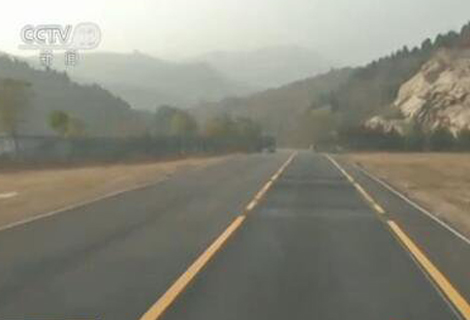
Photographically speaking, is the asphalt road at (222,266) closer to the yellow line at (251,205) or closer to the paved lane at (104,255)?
the paved lane at (104,255)

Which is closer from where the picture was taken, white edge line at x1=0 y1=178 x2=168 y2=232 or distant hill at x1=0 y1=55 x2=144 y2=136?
white edge line at x1=0 y1=178 x2=168 y2=232

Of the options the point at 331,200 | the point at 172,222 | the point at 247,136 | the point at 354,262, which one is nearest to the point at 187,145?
the point at 247,136

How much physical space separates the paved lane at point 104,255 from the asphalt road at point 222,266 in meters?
0.02

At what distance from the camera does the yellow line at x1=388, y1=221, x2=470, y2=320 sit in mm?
9203

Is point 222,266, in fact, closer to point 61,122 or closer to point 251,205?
point 251,205

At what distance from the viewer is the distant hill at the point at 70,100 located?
443ft

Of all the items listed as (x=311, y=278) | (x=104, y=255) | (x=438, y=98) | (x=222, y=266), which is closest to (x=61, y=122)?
(x=104, y=255)

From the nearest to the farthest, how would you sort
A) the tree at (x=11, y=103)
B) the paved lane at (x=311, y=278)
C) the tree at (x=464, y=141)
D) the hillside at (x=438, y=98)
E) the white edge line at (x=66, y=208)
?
the paved lane at (x=311, y=278)
the white edge line at (x=66, y=208)
the tree at (x=11, y=103)
the tree at (x=464, y=141)
the hillside at (x=438, y=98)

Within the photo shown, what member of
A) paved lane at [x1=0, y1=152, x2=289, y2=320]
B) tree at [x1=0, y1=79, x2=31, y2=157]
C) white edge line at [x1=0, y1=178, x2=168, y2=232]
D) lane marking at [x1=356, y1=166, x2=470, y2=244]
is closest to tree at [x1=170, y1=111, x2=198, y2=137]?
tree at [x1=0, y1=79, x2=31, y2=157]

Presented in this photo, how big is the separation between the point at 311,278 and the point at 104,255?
11.2 feet

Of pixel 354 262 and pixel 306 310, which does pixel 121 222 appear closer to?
pixel 354 262

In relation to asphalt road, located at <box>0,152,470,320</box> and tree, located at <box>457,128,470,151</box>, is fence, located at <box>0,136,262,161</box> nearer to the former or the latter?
asphalt road, located at <box>0,152,470,320</box>

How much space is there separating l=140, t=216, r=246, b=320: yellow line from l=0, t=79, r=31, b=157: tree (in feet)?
189

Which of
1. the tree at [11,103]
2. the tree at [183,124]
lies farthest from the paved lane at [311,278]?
the tree at [183,124]
